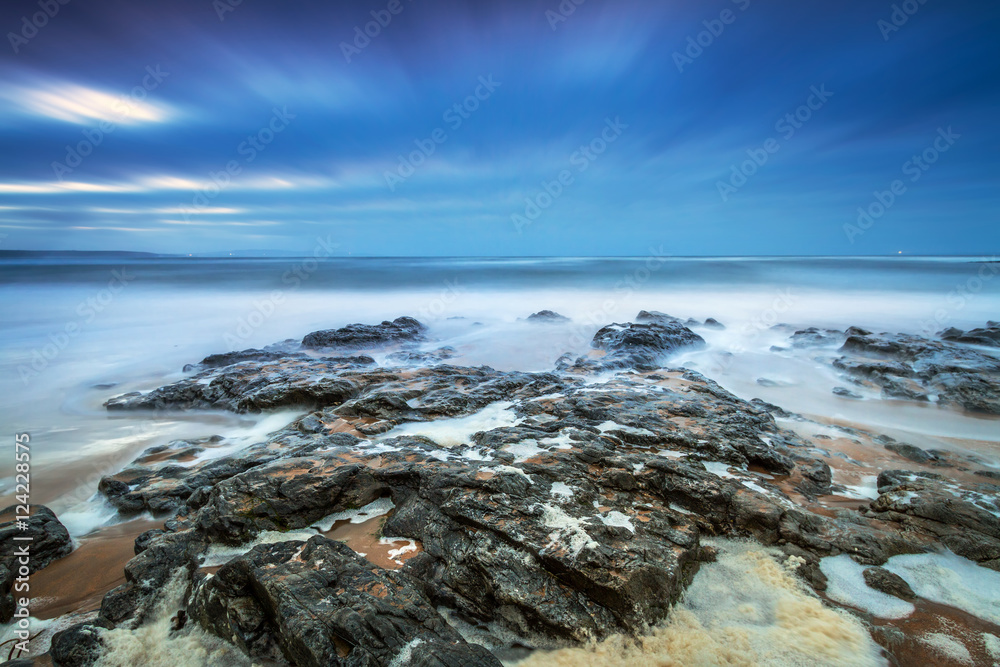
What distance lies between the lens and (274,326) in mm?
16406

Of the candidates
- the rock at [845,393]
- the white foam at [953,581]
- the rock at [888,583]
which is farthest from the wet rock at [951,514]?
the rock at [845,393]

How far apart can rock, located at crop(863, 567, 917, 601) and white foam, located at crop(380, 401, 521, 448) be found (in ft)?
12.2

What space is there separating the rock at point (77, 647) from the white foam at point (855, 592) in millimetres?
4870

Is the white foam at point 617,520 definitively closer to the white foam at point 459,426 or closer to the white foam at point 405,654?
the white foam at point 405,654

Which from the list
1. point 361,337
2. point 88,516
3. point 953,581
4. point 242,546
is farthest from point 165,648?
point 361,337

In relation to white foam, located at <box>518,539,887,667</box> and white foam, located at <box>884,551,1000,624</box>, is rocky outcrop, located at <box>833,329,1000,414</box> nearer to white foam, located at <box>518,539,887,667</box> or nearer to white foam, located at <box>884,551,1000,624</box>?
white foam, located at <box>884,551,1000,624</box>

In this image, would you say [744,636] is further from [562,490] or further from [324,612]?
[324,612]

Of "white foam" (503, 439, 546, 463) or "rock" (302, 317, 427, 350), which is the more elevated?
"white foam" (503, 439, 546, 463)

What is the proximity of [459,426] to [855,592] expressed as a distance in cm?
425

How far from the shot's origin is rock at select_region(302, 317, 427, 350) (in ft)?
40.1

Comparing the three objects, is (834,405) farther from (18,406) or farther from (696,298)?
(696,298)

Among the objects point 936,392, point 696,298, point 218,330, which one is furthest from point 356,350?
point 696,298

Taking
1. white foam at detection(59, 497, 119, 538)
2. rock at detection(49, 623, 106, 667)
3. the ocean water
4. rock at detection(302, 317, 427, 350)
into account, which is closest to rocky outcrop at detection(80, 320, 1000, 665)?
white foam at detection(59, 497, 119, 538)

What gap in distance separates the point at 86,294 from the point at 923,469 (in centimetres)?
4314
